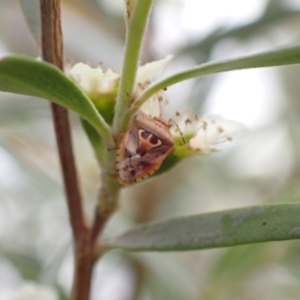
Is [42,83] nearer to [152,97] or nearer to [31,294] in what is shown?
[152,97]

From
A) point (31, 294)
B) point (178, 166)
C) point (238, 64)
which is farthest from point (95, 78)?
point (178, 166)

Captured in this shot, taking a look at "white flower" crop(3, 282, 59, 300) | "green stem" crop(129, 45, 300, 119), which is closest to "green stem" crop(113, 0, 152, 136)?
"green stem" crop(129, 45, 300, 119)

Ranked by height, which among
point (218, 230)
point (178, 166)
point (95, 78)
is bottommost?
point (178, 166)

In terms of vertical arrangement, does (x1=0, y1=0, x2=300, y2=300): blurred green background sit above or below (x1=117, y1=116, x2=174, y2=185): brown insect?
below

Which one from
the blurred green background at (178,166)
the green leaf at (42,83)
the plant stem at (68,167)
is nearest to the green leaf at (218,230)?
the plant stem at (68,167)

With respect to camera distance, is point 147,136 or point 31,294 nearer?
point 147,136

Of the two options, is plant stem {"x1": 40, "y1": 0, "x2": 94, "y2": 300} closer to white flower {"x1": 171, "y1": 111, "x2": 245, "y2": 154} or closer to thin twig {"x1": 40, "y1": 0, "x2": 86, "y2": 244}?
thin twig {"x1": 40, "y1": 0, "x2": 86, "y2": 244}

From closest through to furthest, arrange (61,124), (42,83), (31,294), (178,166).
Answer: (42,83) → (61,124) → (31,294) → (178,166)
